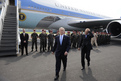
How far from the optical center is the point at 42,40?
5703 millimetres

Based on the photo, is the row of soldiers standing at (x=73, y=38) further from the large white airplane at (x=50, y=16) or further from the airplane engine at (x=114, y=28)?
the large white airplane at (x=50, y=16)

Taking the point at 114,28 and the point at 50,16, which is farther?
the point at 114,28

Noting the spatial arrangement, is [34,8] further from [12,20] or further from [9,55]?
[9,55]

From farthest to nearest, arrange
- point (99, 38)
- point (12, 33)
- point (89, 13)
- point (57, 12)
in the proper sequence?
point (89, 13), point (57, 12), point (99, 38), point (12, 33)

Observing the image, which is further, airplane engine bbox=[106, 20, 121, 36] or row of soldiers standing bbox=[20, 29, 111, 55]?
airplane engine bbox=[106, 20, 121, 36]

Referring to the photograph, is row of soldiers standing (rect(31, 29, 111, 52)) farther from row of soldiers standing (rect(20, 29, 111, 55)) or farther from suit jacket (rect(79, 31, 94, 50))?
suit jacket (rect(79, 31, 94, 50))

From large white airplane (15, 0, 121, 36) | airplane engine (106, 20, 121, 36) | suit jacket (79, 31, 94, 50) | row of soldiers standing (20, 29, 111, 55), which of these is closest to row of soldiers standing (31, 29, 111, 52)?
row of soldiers standing (20, 29, 111, 55)

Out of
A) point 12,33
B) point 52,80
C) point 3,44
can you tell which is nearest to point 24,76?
point 52,80

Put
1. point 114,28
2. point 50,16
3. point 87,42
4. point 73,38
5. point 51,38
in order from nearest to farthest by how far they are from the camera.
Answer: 1. point 87,42
2. point 51,38
3. point 73,38
4. point 50,16
5. point 114,28

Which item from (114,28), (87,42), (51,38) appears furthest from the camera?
(114,28)

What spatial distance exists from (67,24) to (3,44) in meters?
7.22

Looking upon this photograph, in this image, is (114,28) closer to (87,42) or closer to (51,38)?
(51,38)

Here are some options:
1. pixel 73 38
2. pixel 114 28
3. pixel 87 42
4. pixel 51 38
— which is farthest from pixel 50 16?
pixel 114 28

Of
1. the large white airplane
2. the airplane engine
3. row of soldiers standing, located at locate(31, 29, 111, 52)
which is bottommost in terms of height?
row of soldiers standing, located at locate(31, 29, 111, 52)
